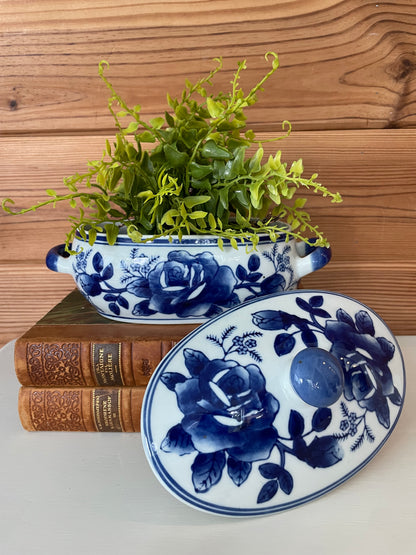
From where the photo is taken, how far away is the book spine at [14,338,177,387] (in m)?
0.58

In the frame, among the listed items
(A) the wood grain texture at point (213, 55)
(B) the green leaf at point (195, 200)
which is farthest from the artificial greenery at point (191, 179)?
(A) the wood grain texture at point (213, 55)

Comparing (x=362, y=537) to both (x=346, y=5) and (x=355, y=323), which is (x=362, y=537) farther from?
(x=346, y=5)

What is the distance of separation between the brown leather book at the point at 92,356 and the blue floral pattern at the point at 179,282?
34 mm

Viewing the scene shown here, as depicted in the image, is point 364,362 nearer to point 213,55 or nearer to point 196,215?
point 196,215

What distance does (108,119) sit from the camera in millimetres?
825

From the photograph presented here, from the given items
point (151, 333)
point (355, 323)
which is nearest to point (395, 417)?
point (355, 323)

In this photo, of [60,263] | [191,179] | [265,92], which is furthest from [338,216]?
[60,263]

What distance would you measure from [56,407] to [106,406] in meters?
0.06

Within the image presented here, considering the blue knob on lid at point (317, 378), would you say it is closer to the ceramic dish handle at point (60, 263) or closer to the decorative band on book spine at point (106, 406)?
the decorative band on book spine at point (106, 406)

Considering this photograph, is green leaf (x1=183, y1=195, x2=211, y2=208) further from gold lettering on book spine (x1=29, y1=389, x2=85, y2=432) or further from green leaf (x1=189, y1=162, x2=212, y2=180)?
gold lettering on book spine (x1=29, y1=389, x2=85, y2=432)

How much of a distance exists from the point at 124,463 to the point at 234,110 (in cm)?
42

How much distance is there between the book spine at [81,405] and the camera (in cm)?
59

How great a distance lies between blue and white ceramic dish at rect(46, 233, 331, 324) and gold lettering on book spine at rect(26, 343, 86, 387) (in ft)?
0.25

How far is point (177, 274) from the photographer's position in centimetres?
56
